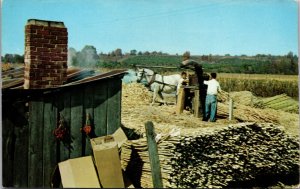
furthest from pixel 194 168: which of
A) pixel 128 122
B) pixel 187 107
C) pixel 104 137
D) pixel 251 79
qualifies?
pixel 251 79

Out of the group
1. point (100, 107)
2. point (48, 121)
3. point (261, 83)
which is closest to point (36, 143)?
point (48, 121)

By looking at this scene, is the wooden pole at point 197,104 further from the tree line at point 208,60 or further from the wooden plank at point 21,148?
the wooden plank at point 21,148

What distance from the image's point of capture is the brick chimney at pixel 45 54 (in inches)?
301

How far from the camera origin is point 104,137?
26.6ft

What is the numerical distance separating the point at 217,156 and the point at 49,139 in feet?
10.7

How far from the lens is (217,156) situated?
8.55m

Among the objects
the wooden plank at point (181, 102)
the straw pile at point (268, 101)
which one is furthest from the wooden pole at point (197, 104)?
the straw pile at point (268, 101)

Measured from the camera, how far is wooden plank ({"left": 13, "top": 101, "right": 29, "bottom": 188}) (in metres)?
7.52

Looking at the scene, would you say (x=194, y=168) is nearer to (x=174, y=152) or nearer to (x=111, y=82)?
(x=174, y=152)

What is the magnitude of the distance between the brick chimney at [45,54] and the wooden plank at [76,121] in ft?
1.17

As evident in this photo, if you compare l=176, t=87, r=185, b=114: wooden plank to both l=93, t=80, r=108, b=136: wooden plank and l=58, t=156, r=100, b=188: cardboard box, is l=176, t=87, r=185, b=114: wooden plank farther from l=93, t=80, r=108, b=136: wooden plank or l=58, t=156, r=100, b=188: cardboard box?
A: l=58, t=156, r=100, b=188: cardboard box

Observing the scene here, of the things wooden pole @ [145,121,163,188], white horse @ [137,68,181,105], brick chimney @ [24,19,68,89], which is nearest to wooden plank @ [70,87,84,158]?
brick chimney @ [24,19,68,89]

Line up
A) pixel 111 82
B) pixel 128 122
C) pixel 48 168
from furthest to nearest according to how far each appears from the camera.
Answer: pixel 128 122 → pixel 111 82 → pixel 48 168

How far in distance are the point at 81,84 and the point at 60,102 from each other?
502 millimetres
